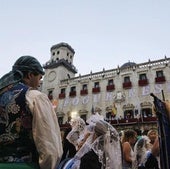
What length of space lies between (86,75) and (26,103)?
31492 mm

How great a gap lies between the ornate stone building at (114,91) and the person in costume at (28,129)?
2211 centimetres

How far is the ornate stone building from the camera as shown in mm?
26656

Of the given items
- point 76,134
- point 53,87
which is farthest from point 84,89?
point 76,134

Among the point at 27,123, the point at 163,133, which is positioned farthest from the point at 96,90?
the point at 27,123

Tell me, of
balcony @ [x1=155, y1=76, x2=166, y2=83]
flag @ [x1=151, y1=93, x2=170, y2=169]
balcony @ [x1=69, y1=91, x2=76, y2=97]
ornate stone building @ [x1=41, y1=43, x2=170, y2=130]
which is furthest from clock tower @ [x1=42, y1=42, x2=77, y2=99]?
flag @ [x1=151, y1=93, x2=170, y2=169]

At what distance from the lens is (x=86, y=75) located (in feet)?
111

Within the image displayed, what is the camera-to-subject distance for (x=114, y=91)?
2956cm

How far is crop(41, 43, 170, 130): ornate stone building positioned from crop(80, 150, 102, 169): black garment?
2068 cm

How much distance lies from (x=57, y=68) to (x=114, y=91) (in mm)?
11532

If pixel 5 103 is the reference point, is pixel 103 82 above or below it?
above

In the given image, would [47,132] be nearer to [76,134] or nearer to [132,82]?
[76,134]

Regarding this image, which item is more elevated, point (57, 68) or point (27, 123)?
point (57, 68)

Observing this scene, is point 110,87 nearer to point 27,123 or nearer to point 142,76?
point 142,76

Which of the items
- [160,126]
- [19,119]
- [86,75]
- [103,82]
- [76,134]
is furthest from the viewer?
[86,75]
